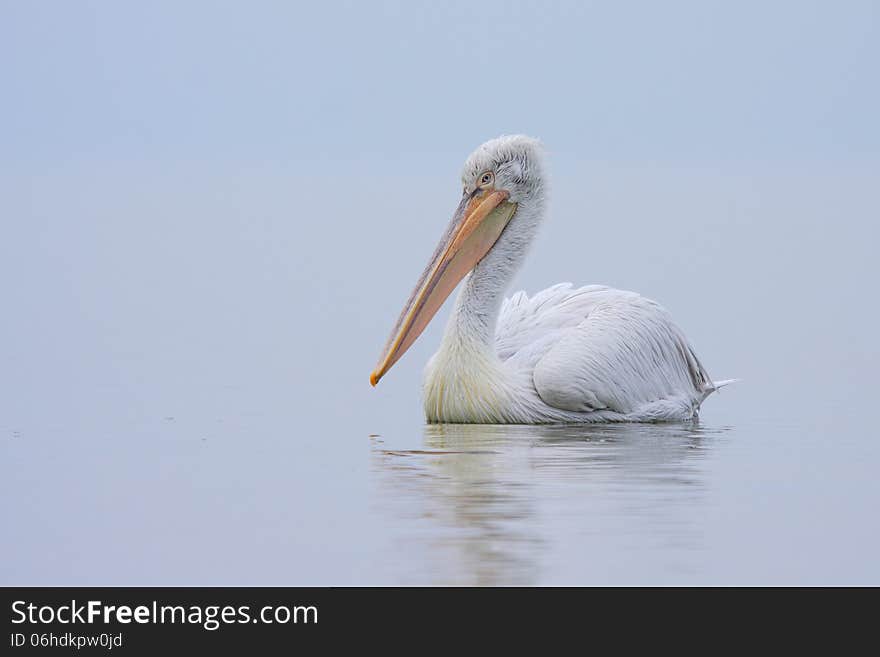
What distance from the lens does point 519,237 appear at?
8.66 meters

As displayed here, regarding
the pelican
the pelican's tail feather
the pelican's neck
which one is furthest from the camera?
the pelican's tail feather

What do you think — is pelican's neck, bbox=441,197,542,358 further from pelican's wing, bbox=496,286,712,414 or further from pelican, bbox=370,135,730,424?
pelican's wing, bbox=496,286,712,414

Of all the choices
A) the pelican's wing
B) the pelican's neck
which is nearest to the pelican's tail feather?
the pelican's wing

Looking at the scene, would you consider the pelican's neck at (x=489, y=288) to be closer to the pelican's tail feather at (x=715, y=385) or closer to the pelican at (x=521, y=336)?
the pelican at (x=521, y=336)

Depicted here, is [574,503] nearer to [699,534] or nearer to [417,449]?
[699,534]

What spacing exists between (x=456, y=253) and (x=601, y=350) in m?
0.97

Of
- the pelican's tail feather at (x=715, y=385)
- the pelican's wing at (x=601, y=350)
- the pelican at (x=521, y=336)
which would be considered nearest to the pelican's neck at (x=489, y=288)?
the pelican at (x=521, y=336)

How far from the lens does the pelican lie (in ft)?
26.4

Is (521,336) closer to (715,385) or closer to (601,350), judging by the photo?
(601,350)

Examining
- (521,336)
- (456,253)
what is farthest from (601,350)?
(456,253)

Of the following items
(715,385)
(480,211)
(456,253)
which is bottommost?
(715,385)

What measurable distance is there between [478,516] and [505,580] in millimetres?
942

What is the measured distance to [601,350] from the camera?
8180 millimetres

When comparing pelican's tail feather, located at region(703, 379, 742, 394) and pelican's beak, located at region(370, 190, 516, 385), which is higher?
pelican's beak, located at region(370, 190, 516, 385)
